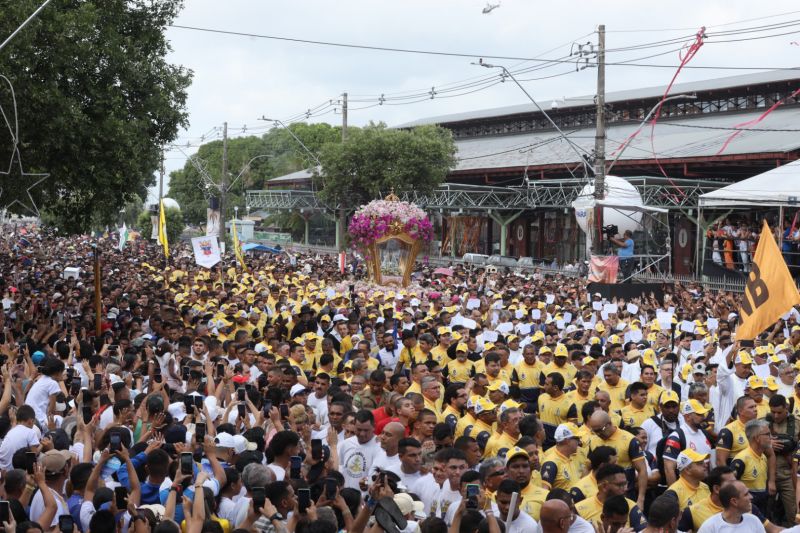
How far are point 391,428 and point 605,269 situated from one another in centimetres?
1385

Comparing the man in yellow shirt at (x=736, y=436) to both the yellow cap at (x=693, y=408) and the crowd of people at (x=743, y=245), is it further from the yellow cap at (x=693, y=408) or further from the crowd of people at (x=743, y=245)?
the crowd of people at (x=743, y=245)

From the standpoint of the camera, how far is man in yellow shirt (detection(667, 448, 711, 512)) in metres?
6.74

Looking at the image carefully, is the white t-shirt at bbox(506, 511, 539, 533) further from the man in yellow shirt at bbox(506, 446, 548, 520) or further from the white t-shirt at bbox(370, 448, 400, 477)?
the white t-shirt at bbox(370, 448, 400, 477)

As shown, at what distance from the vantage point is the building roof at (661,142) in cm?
3034

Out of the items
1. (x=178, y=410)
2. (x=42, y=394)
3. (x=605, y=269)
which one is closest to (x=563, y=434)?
(x=178, y=410)

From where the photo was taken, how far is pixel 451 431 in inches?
312

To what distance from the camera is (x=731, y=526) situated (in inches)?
237

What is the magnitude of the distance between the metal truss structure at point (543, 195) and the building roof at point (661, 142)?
1221 millimetres

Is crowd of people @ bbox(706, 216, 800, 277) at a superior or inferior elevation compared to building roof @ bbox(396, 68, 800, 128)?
inferior

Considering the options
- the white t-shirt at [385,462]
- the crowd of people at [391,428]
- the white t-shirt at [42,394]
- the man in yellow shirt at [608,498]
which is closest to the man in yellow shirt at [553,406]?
the crowd of people at [391,428]

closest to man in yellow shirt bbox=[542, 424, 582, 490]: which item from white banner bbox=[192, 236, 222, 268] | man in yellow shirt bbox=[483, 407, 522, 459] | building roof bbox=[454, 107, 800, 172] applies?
man in yellow shirt bbox=[483, 407, 522, 459]

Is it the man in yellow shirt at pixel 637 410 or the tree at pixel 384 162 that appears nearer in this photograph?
the man in yellow shirt at pixel 637 410

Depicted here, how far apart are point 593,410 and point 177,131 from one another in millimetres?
14820

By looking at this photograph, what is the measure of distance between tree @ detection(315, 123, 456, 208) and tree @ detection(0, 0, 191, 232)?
19179 millimetres
